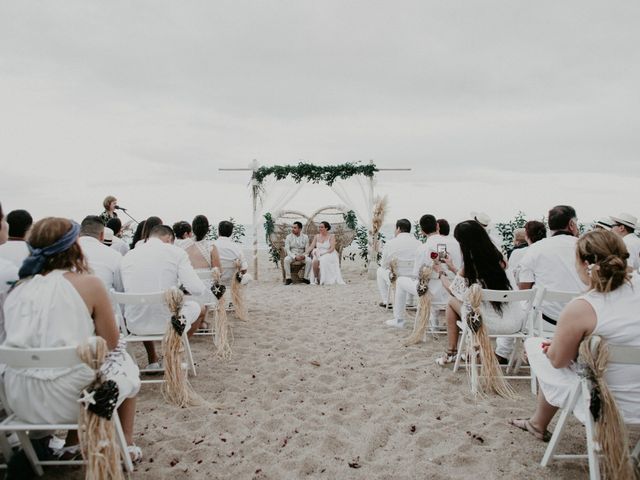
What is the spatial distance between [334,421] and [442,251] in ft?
8.18

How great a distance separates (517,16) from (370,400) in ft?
23.8

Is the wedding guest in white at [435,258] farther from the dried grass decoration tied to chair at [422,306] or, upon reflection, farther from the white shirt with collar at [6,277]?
the white shirt with collar at [6,277]

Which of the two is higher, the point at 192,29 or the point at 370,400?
the point at 192,29

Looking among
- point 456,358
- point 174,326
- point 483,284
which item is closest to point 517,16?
point 483,284

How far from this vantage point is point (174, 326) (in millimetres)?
3455

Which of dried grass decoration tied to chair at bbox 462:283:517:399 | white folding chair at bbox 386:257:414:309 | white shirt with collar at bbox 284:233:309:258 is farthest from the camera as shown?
white shirt with collar at bbox 284:233:309:258

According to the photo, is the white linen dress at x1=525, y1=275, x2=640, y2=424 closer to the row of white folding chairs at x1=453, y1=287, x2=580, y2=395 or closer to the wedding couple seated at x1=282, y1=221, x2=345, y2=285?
the row of white folding chairs at x1=453, y1=287, x2=580, y2=395

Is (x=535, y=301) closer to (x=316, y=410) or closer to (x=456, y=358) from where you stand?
(x=456, y=358)

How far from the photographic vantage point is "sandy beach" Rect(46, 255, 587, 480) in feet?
8.49

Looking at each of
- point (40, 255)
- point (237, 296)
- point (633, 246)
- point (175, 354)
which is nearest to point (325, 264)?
point (237, 296)

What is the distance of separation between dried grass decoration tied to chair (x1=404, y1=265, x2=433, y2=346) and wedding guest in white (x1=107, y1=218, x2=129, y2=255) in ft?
12.5

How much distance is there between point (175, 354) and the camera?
347 centimetres

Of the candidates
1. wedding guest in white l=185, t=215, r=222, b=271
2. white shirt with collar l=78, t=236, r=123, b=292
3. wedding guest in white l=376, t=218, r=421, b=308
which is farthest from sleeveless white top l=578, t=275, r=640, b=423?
wedding guest in white l=185, t=215, r=222, b=271

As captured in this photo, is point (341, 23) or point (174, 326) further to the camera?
point (341, 23)
